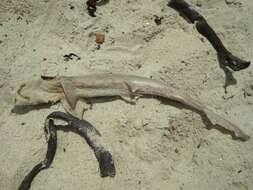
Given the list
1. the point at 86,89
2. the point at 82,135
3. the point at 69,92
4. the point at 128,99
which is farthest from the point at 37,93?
the point at 128,99

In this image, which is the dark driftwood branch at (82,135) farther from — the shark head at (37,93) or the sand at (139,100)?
the shark head at (37,93)

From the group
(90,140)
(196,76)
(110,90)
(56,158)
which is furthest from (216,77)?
(56,158)

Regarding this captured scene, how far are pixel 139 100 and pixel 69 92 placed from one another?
23.3 inches

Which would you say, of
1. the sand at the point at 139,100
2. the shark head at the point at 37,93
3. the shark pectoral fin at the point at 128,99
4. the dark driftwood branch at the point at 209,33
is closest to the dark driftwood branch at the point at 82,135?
the sand at the point at 139,100

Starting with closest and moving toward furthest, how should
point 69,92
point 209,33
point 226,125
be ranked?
1. point 226,125
2. point 69,92
3. point 209,33

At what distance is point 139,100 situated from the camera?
3330 millimetres

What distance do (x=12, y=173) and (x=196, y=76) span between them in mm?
1700

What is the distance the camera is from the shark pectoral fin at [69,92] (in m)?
3.28

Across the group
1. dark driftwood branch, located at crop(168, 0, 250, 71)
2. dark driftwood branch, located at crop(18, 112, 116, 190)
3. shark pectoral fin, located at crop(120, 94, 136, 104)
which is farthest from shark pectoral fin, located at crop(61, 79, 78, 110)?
dark driftwood branch, located at crop(168, 0, 250, 71)

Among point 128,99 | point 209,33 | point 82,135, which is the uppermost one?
point 209,33

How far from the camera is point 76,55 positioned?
3.62m

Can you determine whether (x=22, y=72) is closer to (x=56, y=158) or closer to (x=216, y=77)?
(x=56, y=158)

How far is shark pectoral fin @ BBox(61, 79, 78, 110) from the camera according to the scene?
328 cm

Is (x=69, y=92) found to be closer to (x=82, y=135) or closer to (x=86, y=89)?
(x=86, y=89)
